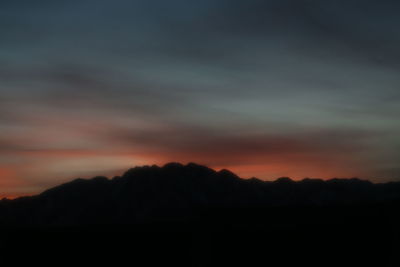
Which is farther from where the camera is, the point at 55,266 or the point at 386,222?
the point at 55,266

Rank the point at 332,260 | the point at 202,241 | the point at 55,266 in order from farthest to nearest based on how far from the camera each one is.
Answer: the point at 55,266, the point at 202,241, the point at 332,260

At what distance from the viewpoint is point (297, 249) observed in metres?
10.5

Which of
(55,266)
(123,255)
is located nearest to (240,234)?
(123,255)

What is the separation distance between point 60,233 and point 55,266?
80 centimetres

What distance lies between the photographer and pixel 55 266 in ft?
39.4

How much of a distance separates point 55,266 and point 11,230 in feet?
5.21

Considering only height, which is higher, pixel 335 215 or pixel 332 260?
pixel 335 215

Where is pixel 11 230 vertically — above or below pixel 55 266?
above

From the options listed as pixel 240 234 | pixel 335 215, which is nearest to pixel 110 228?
pixel 240 234

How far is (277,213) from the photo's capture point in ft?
37.3

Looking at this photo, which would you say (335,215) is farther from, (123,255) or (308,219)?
(123,255)

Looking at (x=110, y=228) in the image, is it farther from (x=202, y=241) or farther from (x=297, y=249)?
(x=297, y=249)

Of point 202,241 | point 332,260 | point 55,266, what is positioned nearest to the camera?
point 332,260

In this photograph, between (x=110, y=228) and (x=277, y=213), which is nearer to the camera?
(x=277, y=213)
